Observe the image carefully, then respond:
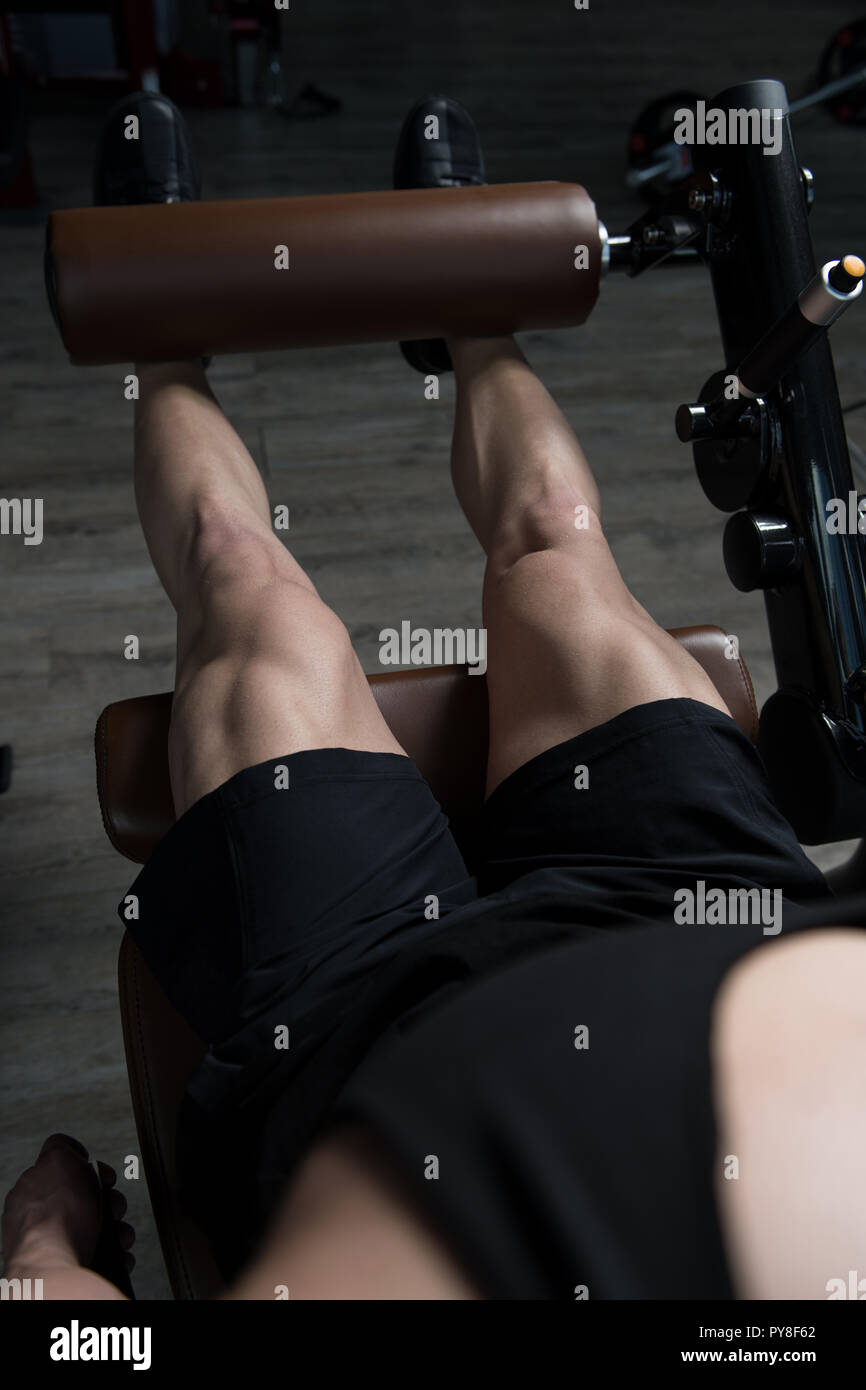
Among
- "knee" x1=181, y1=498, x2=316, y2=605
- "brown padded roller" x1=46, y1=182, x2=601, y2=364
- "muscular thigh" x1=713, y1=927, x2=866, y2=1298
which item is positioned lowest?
"muscular thigh" x1=713, y1=927, x2=866, y2=1298

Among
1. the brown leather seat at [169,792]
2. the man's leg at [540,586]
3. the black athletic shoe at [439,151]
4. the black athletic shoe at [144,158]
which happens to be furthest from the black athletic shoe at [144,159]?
the brown leather seat at [169,792]

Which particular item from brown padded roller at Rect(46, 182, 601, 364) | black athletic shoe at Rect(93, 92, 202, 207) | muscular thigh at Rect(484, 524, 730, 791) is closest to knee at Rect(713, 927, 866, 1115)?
muscular thigh at Rect(484, 524, 730, 791)

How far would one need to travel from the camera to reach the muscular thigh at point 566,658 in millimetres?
859

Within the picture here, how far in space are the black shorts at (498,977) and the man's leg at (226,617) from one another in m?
0.03

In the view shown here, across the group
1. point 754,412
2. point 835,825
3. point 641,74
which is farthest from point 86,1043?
point 641,74

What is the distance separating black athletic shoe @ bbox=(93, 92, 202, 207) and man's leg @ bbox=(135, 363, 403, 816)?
0.30 metres

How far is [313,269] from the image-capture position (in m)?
0.98

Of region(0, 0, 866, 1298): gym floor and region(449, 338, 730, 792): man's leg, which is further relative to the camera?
region(0, 0, 866, 1298): gym floor

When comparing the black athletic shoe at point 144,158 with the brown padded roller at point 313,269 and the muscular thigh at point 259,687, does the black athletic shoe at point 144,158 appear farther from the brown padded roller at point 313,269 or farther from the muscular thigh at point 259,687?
the muscular thigh at point 259,687

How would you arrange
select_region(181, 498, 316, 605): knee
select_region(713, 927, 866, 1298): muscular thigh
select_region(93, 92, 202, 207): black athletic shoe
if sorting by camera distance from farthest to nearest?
select_region(93, 92, 202, 207): black athletic shoe < select_region(181, 498, 316, 605): knee < select_region(713, 927, 866, 1298): muscular thigh

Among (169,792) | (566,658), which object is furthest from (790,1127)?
(169,792)

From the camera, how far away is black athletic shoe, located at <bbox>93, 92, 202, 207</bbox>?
4.11 feet

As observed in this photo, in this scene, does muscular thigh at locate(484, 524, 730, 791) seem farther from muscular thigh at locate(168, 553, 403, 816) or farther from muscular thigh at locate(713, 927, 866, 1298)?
muscular thigh at locate(713, 927, 866, 1298)

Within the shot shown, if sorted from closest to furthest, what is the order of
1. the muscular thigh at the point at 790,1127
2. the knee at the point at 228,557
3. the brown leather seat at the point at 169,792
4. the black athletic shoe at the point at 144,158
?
the muscular thigh at the point at 790,1127
the brown leather seat at the point at 169,792
the knee at the point at 228,557
the black athletic shoe at the point at 144,158
